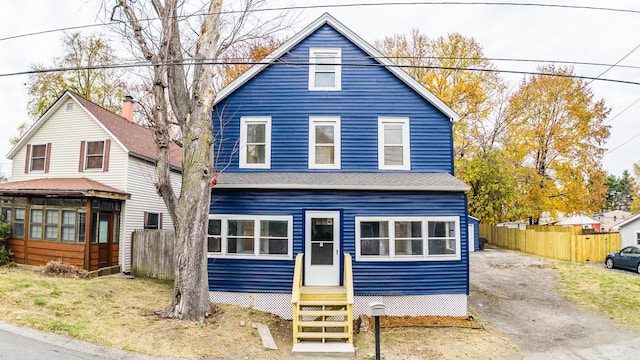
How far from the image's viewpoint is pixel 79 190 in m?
12.7

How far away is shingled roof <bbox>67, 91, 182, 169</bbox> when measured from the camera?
1495 cm

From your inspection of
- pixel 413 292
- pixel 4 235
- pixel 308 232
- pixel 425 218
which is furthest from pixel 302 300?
pixel 4 235

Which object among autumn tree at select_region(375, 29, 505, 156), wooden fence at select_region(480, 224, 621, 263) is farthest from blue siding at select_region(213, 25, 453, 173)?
autumn tree at select_region(375, 29, 505, 156)

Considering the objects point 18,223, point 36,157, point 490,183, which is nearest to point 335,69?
point 18,223

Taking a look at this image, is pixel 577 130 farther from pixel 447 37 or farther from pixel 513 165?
pixel 447 37

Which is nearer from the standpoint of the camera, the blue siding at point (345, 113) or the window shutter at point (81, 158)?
the blue siding at point (345, 113)

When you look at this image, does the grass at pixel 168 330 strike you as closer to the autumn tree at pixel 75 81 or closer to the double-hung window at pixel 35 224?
the double-hung window at pixel 35 224

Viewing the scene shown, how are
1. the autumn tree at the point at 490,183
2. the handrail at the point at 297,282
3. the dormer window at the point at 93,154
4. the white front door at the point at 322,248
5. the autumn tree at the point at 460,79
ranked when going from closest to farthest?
the handrail at the point at 297,282
the white front door at the point at 322,248
the dormer window at the point at 93,154
the autumn tree at the point at 490,183
the autumn tree at the point at 460,79

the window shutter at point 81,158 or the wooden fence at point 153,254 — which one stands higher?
the window shutter at point 81,158

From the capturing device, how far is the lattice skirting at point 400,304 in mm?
10508

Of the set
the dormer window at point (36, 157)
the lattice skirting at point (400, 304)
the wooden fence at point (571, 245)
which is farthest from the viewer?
the wooden fence at point (571, 245)

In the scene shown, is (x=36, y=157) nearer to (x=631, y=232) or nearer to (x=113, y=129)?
(x=113, y=129)

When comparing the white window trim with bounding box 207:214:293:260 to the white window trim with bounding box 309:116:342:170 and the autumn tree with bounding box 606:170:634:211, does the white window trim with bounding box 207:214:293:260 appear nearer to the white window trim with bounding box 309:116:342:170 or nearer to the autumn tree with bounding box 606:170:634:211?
the white window trim with bounding box 309:116:342:170

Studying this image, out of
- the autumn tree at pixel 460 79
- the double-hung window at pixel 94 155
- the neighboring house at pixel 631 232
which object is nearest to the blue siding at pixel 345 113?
the double-hung window at pixel 94 155
